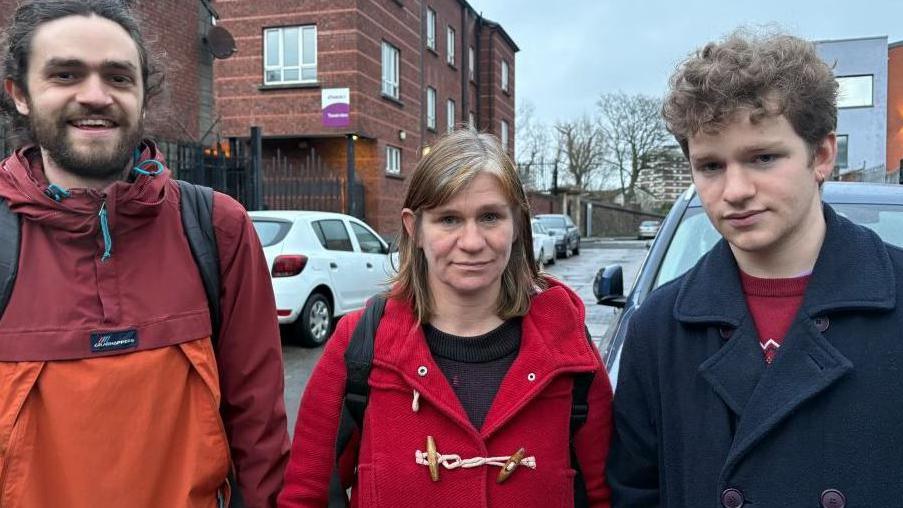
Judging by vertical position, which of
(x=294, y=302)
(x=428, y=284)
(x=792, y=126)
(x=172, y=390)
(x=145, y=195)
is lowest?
(x=294, y=302)

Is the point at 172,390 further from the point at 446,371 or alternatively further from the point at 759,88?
the point at 759,88

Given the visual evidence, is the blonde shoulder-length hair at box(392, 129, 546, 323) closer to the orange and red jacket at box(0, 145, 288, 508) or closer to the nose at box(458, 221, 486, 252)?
the nose at box(458, 221, 486, 252)

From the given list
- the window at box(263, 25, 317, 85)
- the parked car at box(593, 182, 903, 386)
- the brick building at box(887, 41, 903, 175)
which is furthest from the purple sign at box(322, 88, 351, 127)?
the brick building at box(887, 41, 903, 175)

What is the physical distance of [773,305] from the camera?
1570 millimetres

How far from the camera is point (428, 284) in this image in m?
→ 2.05

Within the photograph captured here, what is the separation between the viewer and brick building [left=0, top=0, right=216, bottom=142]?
11.6 meters

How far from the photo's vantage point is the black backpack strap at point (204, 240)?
1.88 meters

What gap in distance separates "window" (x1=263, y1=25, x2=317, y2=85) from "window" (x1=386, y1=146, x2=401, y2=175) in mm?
3100

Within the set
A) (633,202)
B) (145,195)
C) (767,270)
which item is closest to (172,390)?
(145,195)

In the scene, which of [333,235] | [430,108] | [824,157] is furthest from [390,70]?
[824,157]

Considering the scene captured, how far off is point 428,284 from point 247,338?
53 cm

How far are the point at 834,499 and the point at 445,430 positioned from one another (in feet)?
2.85

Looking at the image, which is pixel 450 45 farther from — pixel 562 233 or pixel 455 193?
pixel 455 193

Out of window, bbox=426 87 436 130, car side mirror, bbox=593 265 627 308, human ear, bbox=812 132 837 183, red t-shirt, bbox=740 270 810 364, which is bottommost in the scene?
car side mirror, bbox=593 265 627 308
